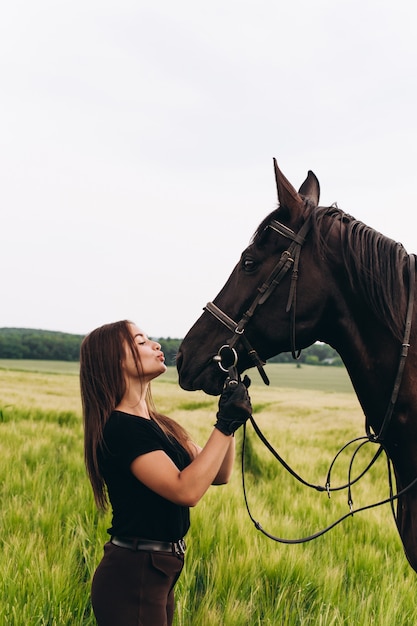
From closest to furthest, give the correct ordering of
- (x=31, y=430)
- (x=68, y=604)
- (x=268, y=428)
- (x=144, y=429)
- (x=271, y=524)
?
1. (x=144, y=429)
2. (x=68, y=604)
3. (x=271, y=524)
4. (x=31, y=430)
5. (x=268, y=428)

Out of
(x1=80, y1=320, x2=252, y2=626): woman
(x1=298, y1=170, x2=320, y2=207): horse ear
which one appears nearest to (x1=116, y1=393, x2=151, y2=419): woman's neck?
(x1=80, y1=320, x2=252, y2=626): woman

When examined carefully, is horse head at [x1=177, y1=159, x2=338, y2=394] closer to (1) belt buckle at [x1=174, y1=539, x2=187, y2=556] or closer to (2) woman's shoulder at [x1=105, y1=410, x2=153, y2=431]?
(2) woman's shoulder at [x1=105, y1=410, x2=153, y2=431]

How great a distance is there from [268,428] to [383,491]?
3712 millimetres

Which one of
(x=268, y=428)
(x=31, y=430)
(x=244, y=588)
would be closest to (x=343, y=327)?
(x=244, y=588)

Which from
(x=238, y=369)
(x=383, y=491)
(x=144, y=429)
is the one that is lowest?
(x=383, y=491)

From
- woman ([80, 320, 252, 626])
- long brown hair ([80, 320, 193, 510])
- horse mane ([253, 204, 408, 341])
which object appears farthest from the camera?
horse mane ([253, 204, 408, 341])

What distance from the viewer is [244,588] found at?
3861 mm

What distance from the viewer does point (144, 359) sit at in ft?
7.91

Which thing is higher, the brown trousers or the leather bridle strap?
the leather bridle strap

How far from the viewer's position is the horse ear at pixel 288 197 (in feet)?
8.72

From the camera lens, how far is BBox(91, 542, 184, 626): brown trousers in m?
2.18

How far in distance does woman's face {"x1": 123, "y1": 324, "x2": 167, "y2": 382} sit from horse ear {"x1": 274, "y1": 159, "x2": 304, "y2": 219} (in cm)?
98

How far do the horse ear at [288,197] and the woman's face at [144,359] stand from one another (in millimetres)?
977

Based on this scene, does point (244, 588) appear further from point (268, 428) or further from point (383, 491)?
point (268, 428)
